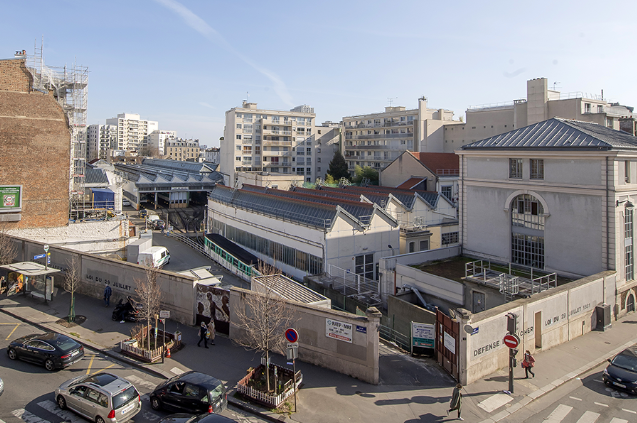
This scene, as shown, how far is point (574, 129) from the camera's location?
1072 inches

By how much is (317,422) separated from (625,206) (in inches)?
842

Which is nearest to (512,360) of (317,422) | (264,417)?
(317,422)

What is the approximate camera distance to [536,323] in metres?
19.8

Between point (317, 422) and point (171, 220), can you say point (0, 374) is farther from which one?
point (171, 220)

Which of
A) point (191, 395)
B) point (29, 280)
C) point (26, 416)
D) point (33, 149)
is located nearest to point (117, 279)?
point (29, 280)

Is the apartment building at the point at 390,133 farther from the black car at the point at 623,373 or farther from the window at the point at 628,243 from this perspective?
the black car at the point at 623,373

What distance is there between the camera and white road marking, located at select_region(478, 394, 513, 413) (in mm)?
15125

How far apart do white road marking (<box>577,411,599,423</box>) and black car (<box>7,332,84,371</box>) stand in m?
18.5

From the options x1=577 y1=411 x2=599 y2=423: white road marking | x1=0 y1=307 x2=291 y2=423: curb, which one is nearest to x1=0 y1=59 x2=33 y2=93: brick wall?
x1=0 y1=307 x2=291 y2=423: curb

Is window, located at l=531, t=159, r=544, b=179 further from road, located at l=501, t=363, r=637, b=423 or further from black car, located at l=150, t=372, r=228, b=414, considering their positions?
black car, located at l=150, t=372, r=228, b=414

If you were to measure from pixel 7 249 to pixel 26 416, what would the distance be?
2222cm

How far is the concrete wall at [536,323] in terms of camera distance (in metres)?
16.6

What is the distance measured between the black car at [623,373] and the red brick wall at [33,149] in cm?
4228

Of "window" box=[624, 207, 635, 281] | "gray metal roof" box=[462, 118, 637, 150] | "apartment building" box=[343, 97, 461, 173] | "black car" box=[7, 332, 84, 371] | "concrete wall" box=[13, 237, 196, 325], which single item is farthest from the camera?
"apartment building" box=[343, 97, 461, 173]
